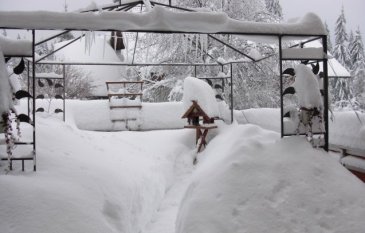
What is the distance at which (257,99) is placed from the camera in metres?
14.9

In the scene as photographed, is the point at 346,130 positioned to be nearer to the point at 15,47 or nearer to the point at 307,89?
the point at 307,89

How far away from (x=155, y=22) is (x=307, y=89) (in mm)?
2206

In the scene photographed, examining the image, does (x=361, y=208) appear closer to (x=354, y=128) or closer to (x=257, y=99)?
(x=354, y=128)

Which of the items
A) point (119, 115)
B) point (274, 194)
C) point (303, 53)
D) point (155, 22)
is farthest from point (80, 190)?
point (119, 115)

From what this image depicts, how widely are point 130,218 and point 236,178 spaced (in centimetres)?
143

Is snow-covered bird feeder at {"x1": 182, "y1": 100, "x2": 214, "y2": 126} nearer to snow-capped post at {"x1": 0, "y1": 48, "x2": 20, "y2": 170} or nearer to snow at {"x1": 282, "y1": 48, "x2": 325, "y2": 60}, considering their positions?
snow at {"x1": 282, "y1": 48, "x2": 325, "y2": 60}

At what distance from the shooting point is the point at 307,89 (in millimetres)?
4652

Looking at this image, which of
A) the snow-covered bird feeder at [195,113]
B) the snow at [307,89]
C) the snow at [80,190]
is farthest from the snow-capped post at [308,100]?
the snow-covered bird feeder at [195,113]

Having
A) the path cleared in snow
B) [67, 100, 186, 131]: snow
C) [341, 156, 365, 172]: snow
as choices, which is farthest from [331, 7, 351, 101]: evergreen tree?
[341, 156, 365, 172]: snow

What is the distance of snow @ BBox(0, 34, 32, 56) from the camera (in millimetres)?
4262

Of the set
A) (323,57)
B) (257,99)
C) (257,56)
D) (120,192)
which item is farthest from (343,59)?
(120,192)

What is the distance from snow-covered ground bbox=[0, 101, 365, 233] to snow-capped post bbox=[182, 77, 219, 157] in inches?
131

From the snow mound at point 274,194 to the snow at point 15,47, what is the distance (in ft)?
8.73

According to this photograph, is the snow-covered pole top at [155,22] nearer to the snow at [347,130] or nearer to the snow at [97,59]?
the snow at [347,130]
